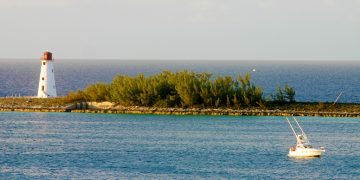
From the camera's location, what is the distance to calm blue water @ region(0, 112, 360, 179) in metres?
66.5

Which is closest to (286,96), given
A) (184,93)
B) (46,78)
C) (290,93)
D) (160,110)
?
(290,93)

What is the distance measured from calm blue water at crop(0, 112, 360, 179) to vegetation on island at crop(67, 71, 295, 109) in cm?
584

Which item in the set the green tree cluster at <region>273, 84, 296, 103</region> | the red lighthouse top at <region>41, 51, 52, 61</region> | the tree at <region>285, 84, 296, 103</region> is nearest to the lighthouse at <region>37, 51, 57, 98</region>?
the red lighthouse top at <region>41, 51, 52, 61</region>

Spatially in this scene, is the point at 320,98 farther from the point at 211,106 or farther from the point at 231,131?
the point at 231,131

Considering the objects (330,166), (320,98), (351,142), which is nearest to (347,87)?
(320,98)

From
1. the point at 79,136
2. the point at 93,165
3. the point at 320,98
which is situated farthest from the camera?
the point at 320,98

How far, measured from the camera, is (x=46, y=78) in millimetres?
119125

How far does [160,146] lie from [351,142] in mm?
16251

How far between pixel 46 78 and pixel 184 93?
19.0m

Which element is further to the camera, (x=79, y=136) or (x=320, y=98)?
(x=320, y=98)

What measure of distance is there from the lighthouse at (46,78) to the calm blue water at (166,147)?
11.3 meters

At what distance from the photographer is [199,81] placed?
113m

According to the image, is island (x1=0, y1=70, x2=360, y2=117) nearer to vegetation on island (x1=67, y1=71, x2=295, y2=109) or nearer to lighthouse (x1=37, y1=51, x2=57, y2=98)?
vegetation on island (x1=67, y1=71, x2=295, y2=109)

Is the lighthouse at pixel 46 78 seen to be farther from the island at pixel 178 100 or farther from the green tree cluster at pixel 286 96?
the green tree cluster at pixel 286 96
